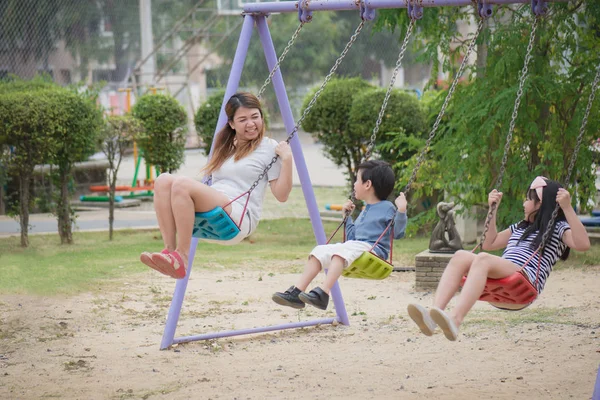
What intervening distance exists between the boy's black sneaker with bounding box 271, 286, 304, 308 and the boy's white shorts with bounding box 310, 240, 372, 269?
221mm

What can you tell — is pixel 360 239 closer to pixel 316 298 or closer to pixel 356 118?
pixel 316 298

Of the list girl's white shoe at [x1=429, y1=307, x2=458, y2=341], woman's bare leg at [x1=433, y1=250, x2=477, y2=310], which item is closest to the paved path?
woman's bare leg at [x1=433, y1=250, x2=477, y2=310]

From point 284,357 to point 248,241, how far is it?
5810 mm

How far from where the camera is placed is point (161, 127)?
1299 centimetres

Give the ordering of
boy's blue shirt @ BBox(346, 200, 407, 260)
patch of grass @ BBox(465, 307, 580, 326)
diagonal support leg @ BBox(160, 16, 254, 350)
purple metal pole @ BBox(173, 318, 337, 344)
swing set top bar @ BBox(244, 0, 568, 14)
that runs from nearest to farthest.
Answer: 1. boy's blue shirt @ BBox(346, 200, 407, 260)
2. swing set top bar @ BBox(244, 0, 568, 14)
3. diagonal support leg @ BBox(160, 16, 254, 350)
4. purple metal pole @ BBox(173, 318, 337, 344)
5. patch of grass @ BBox(465, 307, 580, 326)

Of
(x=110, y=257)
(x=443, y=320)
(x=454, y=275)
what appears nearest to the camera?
(x=443, y=320)

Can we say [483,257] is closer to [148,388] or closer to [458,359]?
[458,359]

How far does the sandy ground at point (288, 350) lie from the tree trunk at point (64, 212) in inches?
119

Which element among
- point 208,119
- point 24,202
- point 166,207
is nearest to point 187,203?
point 166,207

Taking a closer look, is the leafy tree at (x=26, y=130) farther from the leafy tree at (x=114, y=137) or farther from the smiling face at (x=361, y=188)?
the smiling face at (x=361, y=188)

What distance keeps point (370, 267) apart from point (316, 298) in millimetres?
340

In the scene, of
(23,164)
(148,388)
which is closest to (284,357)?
(148,388)

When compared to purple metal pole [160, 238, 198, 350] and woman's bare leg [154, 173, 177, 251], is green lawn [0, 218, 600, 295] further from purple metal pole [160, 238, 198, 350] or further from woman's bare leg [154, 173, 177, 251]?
woman's bare leg [154, 173, 177, 251]

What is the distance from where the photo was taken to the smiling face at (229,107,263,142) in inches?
212
